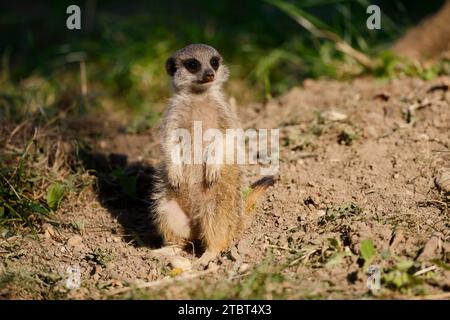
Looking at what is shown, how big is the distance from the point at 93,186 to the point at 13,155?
535mm

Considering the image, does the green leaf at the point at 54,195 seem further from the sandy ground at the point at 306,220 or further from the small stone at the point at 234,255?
the small stone at the point at 234,255

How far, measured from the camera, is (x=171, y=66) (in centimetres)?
355

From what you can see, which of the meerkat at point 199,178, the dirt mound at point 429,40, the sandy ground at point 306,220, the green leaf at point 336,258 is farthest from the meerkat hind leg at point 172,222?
the dirt mound at point 429,40

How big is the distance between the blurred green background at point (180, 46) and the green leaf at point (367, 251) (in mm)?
2405

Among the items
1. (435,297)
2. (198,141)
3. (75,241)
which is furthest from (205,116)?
(435,297)

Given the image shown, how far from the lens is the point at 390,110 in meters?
4.12

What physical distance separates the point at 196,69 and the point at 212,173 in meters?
0.59

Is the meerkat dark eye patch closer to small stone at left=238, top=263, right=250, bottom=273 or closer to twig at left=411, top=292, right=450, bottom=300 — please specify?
small stone at left=238, top=263, right=250, bottom=273

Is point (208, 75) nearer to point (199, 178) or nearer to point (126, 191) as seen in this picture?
point (199, 178)

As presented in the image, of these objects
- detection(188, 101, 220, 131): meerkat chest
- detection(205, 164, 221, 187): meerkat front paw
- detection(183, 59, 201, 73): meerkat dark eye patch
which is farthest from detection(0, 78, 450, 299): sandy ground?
detection(183, 59, 201, 73): meerkat dark eye patch

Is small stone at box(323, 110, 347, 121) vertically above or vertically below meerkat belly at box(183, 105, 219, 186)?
above

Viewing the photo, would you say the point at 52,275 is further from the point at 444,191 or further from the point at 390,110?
the point at 390,110

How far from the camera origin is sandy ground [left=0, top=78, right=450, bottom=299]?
2.70 metres

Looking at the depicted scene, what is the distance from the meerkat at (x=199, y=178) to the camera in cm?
329
